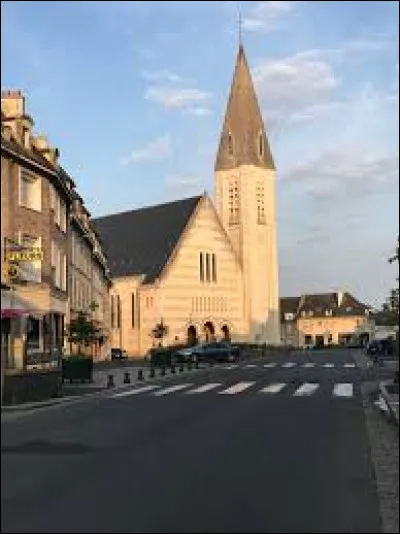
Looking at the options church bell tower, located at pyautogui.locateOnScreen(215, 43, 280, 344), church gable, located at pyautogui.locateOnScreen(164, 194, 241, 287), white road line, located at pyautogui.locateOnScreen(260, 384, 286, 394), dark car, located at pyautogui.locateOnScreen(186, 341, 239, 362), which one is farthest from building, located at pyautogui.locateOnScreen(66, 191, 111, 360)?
church bell tower, located at pyautogui.locateOnScreen(215, 43, 280, 344)

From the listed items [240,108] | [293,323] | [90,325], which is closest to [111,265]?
[240,108]

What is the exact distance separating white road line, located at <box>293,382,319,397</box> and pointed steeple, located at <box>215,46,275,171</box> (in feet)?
279

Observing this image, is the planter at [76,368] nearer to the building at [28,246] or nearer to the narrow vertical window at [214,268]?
the building at [28,246]

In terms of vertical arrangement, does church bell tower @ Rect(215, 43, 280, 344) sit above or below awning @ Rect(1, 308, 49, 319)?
above

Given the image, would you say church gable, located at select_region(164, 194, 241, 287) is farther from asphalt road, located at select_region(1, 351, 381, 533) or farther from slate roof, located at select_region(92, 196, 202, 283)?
asphalt road, located at select_region(1, 351, 381, 533)

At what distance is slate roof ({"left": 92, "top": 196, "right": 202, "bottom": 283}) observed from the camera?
347 feet

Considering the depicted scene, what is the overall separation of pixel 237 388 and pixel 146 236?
273 feet

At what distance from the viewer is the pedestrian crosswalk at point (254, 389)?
90.9 ft

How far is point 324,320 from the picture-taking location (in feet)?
518

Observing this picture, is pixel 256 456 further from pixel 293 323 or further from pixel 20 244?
pixel 293 323

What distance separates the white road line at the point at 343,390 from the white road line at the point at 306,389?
2.37ft

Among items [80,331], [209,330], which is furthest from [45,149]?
[209,330]

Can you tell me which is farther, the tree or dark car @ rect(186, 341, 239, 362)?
dark car @ rect(186, 341, 239, 362)

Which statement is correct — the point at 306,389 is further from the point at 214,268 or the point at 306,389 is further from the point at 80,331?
the point at 214,268
